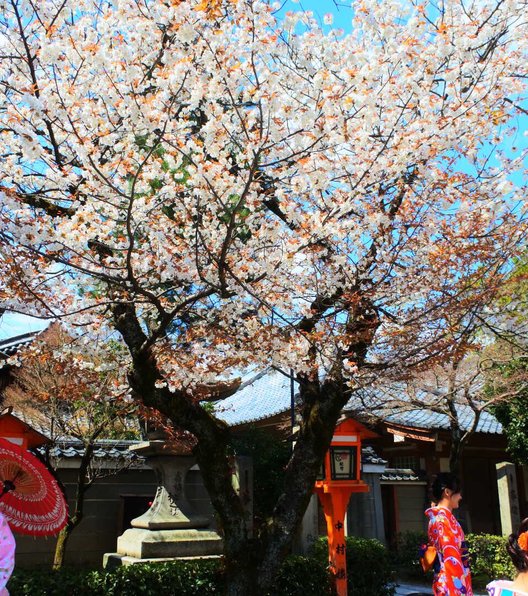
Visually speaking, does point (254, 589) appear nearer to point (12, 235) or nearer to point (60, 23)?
point (12, 235)

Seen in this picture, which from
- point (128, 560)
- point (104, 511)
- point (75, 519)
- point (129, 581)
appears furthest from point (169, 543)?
point (104, 511)

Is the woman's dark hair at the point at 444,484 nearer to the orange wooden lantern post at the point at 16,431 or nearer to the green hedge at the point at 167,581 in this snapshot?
the green hedge at the point at 167,581

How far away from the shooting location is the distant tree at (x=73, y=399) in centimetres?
786

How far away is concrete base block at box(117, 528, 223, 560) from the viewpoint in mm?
7199

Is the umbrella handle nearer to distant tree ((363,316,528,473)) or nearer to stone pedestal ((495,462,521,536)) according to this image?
distant tree ((363,316,528,473))

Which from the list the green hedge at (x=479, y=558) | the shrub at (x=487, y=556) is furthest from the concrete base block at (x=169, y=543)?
the shrub at (x=487, y=556)

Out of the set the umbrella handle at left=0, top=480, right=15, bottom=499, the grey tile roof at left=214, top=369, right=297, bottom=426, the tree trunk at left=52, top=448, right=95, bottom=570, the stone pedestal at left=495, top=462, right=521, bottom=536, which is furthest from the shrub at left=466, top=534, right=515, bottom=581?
the umbrella handle at left=0, top=480, right=15, bottom=499

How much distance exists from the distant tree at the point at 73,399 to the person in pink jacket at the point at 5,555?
4.27 metres

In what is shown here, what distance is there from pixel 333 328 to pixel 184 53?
3.29 meters

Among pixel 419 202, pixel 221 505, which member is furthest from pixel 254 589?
pixel 419 202

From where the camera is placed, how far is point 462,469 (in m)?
16.8

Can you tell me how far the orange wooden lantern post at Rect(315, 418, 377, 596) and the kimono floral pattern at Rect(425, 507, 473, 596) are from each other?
2.23 m

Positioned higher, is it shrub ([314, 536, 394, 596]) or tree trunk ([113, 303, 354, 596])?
tree trunk ([113, 303, 354, 596])

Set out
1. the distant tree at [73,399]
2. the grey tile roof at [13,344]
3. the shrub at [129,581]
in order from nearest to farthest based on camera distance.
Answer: the shrub at [129,581], the distant tree at [73,399], the grey tile roof at [13,344]
